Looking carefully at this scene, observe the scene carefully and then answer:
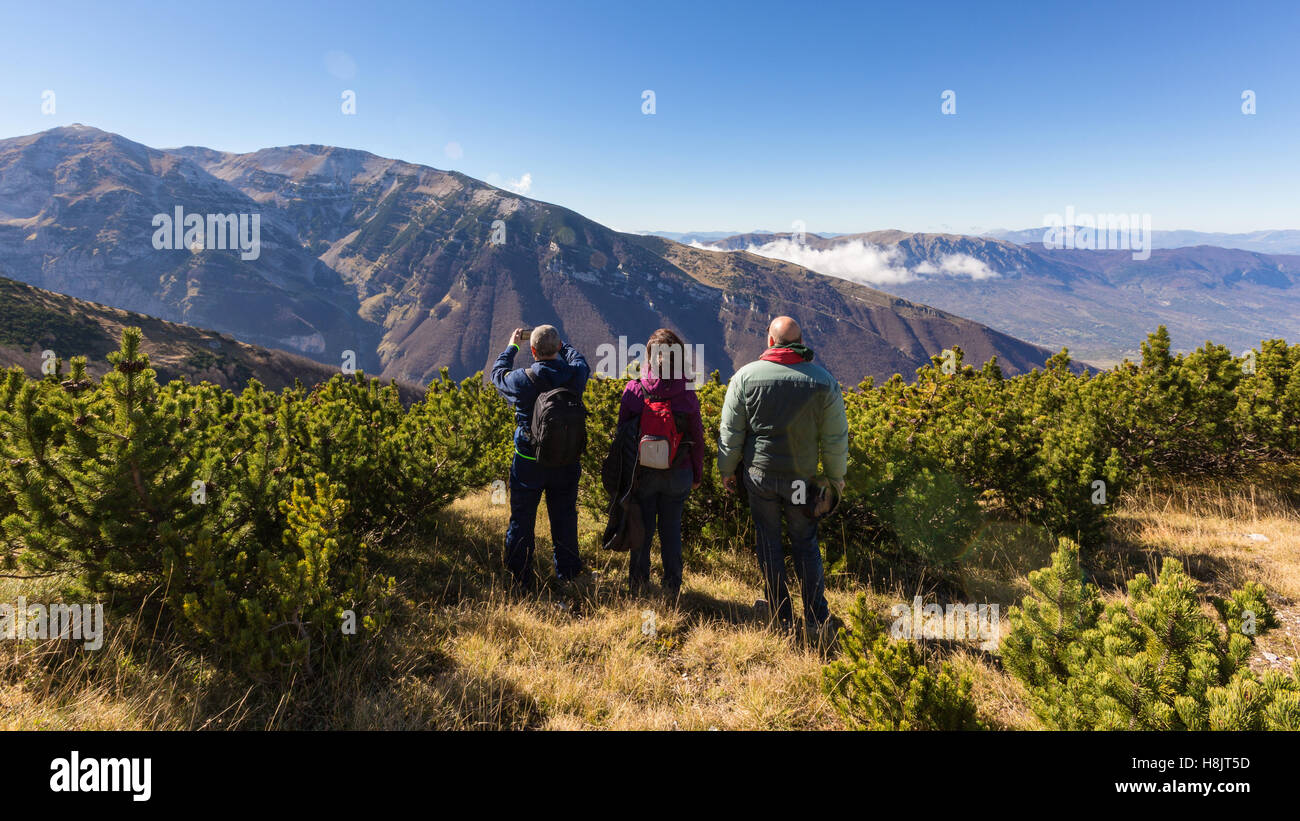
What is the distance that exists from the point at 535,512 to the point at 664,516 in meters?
1.21

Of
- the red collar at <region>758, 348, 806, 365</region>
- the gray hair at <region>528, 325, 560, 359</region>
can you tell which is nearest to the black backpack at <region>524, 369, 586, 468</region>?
the gray hair at <region>528, 325, 560, 359</region>

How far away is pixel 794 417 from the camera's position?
3.92 metres

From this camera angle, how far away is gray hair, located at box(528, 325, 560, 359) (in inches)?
180

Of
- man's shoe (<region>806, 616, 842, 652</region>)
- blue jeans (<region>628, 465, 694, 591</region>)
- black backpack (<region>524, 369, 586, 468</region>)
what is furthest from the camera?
blue jeans (<region>628, 465, 694, 591</region>)

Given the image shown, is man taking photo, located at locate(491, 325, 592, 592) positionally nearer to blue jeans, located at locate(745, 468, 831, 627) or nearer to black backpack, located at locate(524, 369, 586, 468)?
black backpack, located at locate(524, 369, 586, 468)

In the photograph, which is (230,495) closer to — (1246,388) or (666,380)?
(666,380)

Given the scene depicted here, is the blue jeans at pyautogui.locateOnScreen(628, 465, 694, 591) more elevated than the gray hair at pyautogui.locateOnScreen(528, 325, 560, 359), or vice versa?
the gray hair at pyautogui.locateOnScreen(528, 325, 560, 359)

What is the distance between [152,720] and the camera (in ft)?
8.62

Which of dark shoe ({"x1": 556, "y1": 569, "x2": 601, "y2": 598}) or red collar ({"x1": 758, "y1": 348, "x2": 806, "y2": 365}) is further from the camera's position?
dark shoe ({"x1": 556, "y1": 569, "x2": 601, "y2": 598})

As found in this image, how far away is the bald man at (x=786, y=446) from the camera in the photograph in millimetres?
3938
